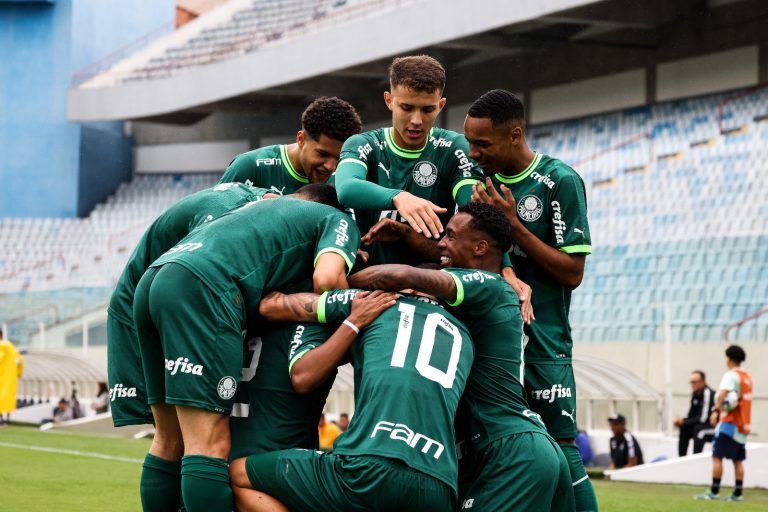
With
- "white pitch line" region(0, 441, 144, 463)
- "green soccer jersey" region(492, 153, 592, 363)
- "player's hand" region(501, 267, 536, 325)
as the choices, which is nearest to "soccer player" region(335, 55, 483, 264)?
"green soccer jersey" region(492, 153, 592, 363)

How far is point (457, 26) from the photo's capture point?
25562mm

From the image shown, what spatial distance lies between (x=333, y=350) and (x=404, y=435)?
506 mm

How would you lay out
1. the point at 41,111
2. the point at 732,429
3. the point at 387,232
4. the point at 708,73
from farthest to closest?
the point at 41,111, the point at 708,73, the point at 732,429, the point at 387,232

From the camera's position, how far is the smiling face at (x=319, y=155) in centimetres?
574

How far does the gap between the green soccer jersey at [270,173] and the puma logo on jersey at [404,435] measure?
2196 mm

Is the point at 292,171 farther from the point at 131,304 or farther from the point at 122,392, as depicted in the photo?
the point at 122,392

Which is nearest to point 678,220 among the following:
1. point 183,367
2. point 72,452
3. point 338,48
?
point 72,452

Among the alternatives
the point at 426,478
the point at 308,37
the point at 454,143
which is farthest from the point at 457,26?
the point at 426,478

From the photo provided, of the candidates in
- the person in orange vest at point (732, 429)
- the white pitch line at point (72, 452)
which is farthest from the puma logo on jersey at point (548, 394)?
the white pitch line at point (72, 452)

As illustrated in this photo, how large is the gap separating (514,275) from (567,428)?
0.84 metres

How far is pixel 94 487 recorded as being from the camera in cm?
1061

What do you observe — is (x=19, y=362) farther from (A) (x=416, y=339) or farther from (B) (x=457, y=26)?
(A) (x=416, y=339)

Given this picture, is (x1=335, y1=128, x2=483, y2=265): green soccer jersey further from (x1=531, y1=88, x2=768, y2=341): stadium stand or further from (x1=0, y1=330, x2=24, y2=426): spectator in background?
(x1=0, y1=330, x2=24, y2=426): spectator in background

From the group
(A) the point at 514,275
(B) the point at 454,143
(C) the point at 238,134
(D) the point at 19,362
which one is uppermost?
(C) the point at 238,134
